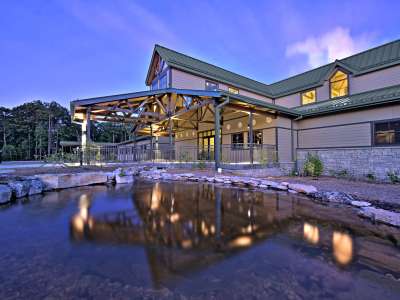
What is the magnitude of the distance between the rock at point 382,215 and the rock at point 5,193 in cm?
775

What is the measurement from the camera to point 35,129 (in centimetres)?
3173

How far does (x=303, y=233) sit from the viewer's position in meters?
2.96

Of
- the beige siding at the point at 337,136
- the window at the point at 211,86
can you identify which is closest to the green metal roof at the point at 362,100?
the beige siding at the point at 337,136

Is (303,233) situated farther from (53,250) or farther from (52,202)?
(52,202)

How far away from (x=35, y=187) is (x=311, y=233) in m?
6.89

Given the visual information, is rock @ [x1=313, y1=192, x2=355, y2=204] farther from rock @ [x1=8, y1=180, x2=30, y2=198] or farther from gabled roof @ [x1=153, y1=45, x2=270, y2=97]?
gabled roof @ [x1=153, y1=45, x2=270, y2=97]

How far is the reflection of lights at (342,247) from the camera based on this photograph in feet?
7.18

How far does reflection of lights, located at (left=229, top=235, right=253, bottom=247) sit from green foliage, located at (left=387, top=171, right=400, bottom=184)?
28.3 ft

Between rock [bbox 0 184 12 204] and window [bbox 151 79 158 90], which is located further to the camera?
window [bbox 151 79 158 90]

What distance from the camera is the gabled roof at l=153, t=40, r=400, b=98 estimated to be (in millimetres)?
10930

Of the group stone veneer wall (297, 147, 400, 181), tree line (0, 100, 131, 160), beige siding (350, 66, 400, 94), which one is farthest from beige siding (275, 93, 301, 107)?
tree line (0, 100, 131, 160)

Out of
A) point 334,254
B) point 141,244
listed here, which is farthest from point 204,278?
point 334,254

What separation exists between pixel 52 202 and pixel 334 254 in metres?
5.68

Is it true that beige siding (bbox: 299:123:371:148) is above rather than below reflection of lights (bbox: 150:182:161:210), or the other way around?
above
